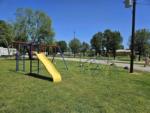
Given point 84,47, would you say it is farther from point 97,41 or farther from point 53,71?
point 53,71

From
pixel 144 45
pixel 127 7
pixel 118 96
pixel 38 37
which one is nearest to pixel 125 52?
pixel 144 45

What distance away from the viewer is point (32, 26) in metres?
39.6

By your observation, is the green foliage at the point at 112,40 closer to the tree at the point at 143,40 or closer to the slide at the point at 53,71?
the tree at the point at 143,40

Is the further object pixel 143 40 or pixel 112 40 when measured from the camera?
pixel 112 40

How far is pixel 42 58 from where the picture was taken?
14.7 meters

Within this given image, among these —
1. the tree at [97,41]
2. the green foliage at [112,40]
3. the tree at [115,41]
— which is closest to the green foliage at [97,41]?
the tree at [97,41]

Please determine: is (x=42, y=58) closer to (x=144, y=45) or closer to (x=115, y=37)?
(x=144, y=45)

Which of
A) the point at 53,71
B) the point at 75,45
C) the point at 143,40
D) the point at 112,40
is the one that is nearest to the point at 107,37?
the point at 112,40

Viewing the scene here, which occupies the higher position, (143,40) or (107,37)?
(107,37)

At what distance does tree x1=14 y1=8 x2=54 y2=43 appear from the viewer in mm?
39000

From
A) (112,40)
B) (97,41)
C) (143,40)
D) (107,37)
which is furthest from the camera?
(97,41)

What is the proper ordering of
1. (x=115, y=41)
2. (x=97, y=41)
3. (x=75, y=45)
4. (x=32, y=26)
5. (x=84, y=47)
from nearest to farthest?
(x=32, y=26) < (x=115, y=41) < (x=97, y=41) < (x=75, y=45) < (x=84, y=47)

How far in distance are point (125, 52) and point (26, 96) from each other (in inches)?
3985

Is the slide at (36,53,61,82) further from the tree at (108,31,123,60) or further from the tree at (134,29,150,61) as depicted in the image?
the tree at (108,31,123,60)
